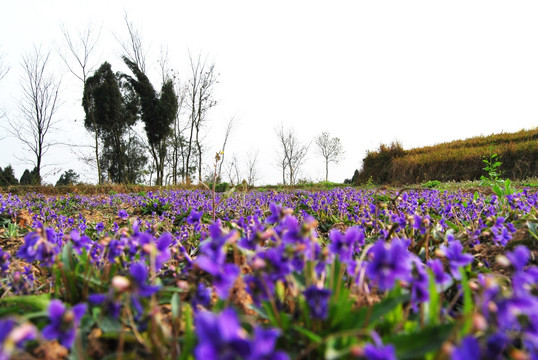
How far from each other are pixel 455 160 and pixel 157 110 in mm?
28575

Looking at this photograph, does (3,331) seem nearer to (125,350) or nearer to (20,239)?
(125,350)

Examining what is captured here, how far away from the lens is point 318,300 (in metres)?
0.91

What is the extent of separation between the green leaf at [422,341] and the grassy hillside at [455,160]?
16.4 meters

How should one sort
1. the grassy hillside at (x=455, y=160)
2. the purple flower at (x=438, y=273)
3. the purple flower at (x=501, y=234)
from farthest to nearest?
the grassy hillside at (x=455, y=160) → the purple flower at (x=501, y=234) → the purple flower at (x=438, y=273)

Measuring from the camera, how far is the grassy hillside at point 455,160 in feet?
51.4

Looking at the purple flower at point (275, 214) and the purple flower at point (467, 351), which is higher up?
the purple flower at point (275, 214)

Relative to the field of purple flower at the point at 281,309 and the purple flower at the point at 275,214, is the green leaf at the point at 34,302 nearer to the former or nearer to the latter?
the field of purple flower at the point at 281,309

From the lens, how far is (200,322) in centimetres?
51

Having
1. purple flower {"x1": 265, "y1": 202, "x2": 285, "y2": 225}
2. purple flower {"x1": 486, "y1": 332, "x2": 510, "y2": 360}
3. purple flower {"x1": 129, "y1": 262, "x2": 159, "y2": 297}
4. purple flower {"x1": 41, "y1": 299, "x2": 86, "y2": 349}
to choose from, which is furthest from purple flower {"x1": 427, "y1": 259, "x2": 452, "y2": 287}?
purple flower {"x1": 41, "y1": 299, "x2": 86, "y2": 349}

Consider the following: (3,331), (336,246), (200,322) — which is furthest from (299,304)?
(3,331)

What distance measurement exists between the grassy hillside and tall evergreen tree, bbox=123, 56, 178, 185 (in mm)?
21519

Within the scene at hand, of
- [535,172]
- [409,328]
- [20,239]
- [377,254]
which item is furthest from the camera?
[535,172]

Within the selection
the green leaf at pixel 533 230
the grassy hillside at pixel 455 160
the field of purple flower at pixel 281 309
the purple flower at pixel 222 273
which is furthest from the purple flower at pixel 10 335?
the grassy hillside at pixel 455 160

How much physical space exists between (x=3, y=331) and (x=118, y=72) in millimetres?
38764
